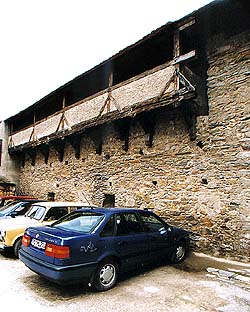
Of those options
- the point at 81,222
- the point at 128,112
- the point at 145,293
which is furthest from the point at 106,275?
the point at 128,112

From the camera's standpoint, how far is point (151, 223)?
564cm

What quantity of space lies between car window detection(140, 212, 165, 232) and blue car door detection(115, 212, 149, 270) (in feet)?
0.75

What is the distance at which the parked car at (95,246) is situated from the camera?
396 centimetres

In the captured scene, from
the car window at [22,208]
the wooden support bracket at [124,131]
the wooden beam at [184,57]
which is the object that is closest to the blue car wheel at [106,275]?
the car window at [22,208]

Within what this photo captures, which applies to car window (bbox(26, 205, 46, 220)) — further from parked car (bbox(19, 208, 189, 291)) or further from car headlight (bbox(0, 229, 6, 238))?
parked car (bbox(19, 208, 189, 291))

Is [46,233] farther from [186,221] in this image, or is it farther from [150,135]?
[150,135]

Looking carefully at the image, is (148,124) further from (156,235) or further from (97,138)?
(156,235)

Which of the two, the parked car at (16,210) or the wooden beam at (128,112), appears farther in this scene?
the parked car at (16,210)

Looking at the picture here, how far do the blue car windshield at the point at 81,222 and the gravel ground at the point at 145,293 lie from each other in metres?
0.93

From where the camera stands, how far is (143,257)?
501cm

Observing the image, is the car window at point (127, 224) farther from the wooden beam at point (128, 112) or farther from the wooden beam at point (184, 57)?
the wooden beam at point (184, 57)

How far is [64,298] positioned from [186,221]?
4358mm

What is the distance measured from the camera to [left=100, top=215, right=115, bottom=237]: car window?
4.49 m

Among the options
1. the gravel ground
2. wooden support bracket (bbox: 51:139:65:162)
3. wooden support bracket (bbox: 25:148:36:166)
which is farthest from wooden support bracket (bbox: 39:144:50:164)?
the gravel ground
